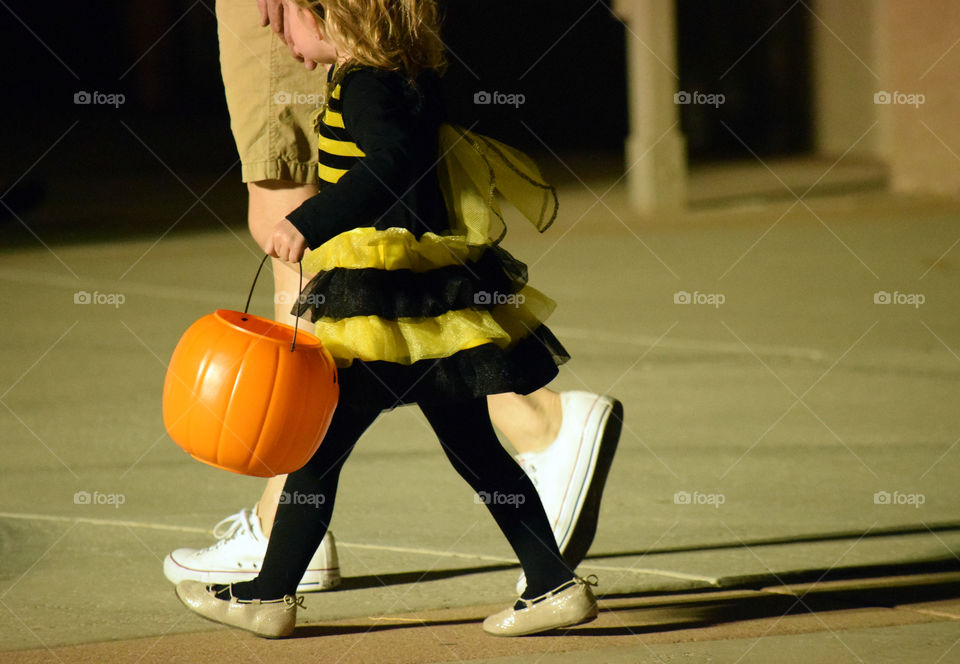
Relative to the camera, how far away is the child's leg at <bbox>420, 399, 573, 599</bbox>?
3.06 m

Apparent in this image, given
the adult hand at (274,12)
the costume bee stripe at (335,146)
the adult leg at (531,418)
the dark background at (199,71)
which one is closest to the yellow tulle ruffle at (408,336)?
the costume bee stripe at (335,146)

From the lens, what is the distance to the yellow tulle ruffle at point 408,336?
9.34 ft

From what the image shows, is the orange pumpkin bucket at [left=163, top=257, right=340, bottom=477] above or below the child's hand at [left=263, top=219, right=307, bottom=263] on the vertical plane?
below

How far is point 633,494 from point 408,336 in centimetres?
165

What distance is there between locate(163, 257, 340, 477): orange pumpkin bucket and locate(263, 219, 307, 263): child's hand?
0.15 m

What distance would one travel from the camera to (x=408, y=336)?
2.87 metres

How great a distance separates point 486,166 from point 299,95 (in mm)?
759

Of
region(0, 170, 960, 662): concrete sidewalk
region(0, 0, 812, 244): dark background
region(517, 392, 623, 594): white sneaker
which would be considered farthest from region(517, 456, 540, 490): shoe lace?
region(0, 0, 812, 244): dark background

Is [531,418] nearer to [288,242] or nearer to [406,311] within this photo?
[406,311]

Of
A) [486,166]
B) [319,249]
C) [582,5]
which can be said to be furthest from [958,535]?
[582,5]

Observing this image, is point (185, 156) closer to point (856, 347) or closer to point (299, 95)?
point (856, 347)

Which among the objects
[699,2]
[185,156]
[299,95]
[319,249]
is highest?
[299,95]

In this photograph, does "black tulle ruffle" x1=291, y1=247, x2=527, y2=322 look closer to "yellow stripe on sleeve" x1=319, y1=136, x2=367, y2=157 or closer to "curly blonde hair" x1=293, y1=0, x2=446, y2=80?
"yellow stripe on sleeve" x1=319, y1=136, x2=367, y2=157

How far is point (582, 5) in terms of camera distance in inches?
1067
